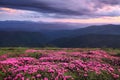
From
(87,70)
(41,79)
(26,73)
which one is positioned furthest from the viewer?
(87,70)

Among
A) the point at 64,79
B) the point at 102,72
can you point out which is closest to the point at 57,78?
the point at 64,79

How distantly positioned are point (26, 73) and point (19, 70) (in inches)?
43.0

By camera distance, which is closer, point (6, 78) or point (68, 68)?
point (6, 78)

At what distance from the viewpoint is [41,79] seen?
62.0ft

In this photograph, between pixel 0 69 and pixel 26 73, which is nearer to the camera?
pixel 26 73

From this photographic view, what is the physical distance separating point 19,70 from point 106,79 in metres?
7.34

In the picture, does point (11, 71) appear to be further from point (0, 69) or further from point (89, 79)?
point (89, 79)

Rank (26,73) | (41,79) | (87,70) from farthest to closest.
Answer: (87,70) → (26,73) → (41,79)

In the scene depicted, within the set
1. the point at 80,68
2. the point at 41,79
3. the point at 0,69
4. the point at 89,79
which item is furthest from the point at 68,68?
the point at 0,69

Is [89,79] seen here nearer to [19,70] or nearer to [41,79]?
[41,79]

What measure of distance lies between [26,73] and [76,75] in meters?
4.14

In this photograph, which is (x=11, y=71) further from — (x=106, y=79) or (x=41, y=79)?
(x=106, y=79)

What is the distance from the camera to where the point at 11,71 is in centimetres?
2120

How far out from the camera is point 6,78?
65.0 ft
